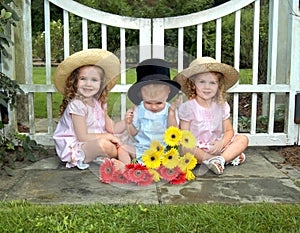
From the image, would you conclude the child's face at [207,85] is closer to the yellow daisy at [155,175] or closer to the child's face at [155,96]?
the child's face at [155,96]

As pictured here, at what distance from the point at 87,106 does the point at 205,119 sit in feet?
2.97

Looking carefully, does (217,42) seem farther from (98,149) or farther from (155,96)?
(98,149)

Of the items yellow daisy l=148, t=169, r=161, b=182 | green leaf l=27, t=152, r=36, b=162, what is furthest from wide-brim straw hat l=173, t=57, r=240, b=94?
green leaf l=27, t=152, r=36, b=162

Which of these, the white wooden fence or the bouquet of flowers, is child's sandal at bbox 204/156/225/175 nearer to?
the bouquet of flowers

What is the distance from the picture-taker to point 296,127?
4035mm

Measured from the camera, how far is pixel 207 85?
133 inches

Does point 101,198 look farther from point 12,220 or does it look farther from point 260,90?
point 260,90

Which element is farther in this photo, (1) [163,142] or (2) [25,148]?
(2) [25,148]

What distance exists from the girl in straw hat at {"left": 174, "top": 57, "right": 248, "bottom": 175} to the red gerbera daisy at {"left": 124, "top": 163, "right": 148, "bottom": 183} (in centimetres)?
47

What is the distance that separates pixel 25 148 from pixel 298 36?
2.48m

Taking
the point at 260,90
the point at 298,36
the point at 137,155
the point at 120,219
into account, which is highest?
the point at 298,36

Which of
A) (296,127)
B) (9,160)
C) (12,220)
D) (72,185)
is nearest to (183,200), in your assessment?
(72,185)

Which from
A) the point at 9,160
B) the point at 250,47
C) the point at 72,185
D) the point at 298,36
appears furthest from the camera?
the point at 250,47

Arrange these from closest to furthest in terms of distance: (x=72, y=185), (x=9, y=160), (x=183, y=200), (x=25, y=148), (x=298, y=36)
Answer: (x=183, y=200) < (x=72, y=185) < (x=9, y=160) < (x=25, y=148) < (x=298, y=36)
